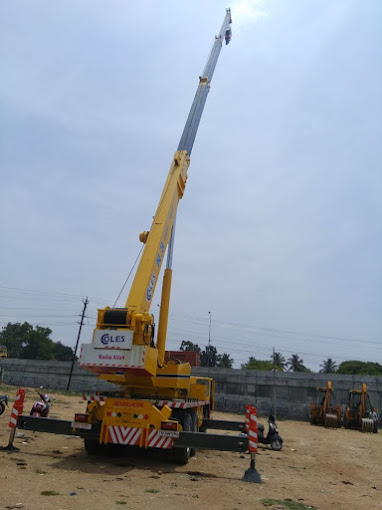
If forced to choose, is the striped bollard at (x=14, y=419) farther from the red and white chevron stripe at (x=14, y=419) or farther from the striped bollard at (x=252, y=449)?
the striped bollard at (x=252, y=449)

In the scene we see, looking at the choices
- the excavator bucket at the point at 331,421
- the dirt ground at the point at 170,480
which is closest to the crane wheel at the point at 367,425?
the excavator bucket at the point at 331,421

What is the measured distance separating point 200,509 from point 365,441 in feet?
44.7

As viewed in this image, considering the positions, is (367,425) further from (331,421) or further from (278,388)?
(278,388)

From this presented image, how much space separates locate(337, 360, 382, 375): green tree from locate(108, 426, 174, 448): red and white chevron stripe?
59.8 m

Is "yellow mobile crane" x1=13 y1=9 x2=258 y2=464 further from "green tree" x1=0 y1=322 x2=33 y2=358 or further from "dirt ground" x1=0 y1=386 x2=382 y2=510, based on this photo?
"green tree" x1=0 y1=322 x2=33 y2=358

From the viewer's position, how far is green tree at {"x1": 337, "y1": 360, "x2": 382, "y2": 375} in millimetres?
60928

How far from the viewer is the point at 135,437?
7.95 meters

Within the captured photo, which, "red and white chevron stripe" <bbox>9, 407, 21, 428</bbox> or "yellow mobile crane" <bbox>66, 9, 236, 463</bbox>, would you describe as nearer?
"yellow mobile crane" <bbox>66, 9, 236, 463</bbox>

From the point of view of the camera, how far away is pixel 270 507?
5.75 m

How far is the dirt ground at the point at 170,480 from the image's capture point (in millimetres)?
5723

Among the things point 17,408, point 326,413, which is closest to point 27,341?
point 326,413

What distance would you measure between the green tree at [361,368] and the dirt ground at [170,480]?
181 ft

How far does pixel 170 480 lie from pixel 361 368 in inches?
2502

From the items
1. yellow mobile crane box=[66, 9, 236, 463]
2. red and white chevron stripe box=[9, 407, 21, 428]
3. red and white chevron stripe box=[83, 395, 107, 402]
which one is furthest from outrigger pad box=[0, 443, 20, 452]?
red and white chevron stripe box=[83, 395, 107, 402]
